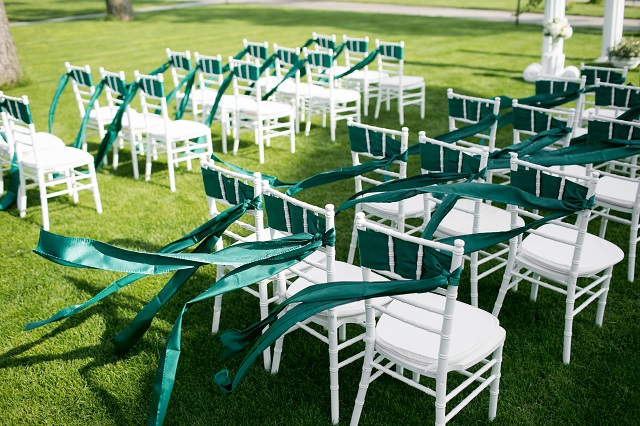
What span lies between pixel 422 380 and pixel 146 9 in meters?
24.1

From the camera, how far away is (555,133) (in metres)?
4.78

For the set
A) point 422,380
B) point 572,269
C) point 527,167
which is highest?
point 527,167

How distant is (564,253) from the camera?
3.78 meters


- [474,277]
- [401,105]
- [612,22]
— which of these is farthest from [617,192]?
[612,22]

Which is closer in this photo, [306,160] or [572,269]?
[572,269]

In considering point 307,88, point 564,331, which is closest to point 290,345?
point 564,331

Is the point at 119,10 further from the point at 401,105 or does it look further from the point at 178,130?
the point at 178,130

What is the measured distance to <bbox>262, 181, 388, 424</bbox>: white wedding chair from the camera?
10.1 ft

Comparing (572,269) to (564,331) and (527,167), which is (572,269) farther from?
(527,167)

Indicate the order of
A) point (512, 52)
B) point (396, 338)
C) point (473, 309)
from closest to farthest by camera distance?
point (396, 338) < point (473, 309) < point (512, 52)

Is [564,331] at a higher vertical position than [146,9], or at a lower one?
lower

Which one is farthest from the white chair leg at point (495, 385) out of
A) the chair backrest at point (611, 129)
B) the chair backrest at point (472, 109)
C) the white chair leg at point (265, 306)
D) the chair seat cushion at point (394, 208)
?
the chair backrest at point (472, 109)

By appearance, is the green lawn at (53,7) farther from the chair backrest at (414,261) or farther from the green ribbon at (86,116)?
the chair backrest at (414,261)

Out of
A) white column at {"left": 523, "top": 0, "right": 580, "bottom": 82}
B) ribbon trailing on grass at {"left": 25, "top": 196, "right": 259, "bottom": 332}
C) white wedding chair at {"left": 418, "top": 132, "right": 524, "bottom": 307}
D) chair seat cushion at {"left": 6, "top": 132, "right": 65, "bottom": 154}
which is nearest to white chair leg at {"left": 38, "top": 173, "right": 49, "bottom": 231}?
chair seat cushion at {"left": 6, "top": 132, "right": 65, "bottom": 154}
